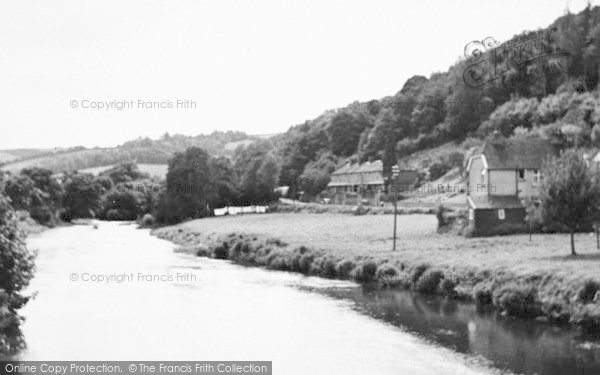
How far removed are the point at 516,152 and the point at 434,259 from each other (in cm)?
2678

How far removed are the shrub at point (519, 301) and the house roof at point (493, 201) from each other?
2358 cm

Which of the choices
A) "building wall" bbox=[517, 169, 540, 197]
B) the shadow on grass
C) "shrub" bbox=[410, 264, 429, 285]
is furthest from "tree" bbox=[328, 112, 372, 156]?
the shadow on grass

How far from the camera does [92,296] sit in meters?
42.0

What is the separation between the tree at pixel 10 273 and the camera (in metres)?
24.8

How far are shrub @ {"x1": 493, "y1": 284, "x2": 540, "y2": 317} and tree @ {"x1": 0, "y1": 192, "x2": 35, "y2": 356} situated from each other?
72.5 feet

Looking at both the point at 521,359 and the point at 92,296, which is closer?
the point at 521,359

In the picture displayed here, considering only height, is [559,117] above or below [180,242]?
above

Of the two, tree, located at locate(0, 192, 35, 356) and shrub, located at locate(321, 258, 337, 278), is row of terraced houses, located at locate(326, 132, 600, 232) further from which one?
tree, located at locate(0, 192, 35, 356)

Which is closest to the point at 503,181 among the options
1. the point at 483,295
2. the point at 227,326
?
the point at 483,295

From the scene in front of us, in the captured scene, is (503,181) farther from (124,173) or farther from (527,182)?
(124,173)

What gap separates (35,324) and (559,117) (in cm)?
10707

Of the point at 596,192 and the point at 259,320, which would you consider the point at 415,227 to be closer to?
the point at 596,192

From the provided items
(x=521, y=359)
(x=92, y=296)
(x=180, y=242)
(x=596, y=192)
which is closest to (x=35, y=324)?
(x=92, y=296)

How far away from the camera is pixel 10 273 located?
83.0ft
